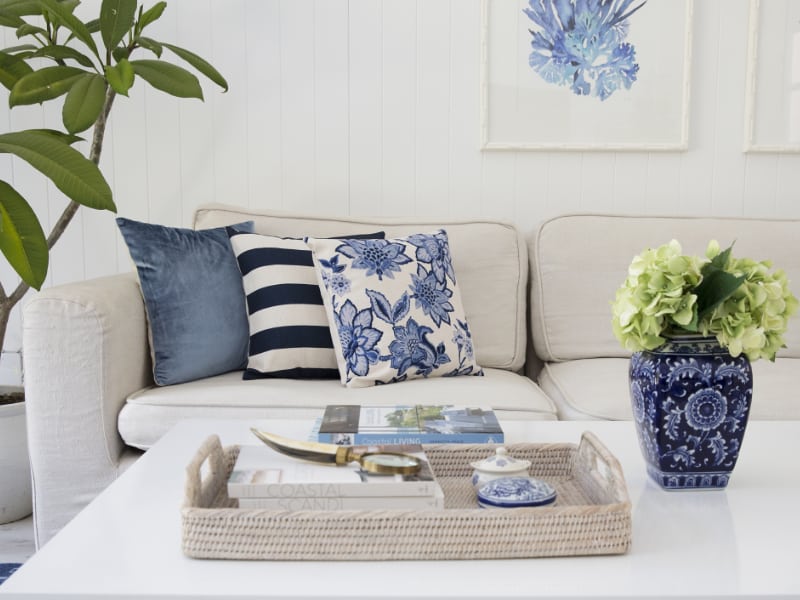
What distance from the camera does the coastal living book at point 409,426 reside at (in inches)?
51.5

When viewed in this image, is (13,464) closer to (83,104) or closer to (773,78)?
(83,104)

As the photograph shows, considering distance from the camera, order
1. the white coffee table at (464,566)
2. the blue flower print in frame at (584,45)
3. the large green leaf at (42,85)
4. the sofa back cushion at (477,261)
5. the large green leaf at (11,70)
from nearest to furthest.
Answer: the white coffee table at (464,566) → the large green leaf at (42,85) → the large green leaf at (11,70) → the sofa back cushion at (477,261) → the blue flower print in frame at (584,45)

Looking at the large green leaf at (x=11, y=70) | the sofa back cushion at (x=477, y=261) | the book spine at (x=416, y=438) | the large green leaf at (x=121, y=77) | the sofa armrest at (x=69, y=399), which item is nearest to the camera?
the book spine at (x=416, y=438)

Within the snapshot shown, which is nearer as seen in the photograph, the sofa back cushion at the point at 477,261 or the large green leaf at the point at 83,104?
the large green leaf at the point at 83,104

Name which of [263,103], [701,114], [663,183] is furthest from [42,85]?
[701,114]

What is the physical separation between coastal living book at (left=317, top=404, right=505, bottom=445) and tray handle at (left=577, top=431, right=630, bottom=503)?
147 mm

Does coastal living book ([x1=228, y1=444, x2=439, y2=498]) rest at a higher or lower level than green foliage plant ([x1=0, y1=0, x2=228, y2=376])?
lower

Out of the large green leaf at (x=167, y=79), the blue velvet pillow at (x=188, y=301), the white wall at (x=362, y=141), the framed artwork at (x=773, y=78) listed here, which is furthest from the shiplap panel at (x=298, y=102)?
the framed artwork at (x=773, y=78)

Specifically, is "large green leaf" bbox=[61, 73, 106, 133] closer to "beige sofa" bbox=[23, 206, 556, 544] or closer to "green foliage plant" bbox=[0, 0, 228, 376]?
"green foliage plant" bbox=[0, 0, 228, 376]

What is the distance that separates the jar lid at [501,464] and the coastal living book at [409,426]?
0.44ft

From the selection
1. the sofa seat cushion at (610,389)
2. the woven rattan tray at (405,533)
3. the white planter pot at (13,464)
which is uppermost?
the woven rattan tray at (405,533)

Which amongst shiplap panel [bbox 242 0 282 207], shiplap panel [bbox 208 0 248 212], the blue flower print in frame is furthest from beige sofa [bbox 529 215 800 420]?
shiplap panel [bbox 208 0 248 212]

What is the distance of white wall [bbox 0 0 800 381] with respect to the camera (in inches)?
109

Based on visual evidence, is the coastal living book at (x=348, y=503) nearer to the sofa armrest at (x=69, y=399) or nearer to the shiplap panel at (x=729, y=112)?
the sofa armrest at (x=69, y=399)
